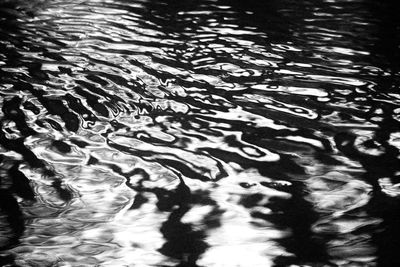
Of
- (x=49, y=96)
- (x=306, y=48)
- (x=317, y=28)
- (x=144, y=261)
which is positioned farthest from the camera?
(x=317, y=28)

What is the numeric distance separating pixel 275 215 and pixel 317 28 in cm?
273

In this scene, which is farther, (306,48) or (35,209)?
(306,48)

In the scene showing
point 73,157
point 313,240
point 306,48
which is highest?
point 306,48

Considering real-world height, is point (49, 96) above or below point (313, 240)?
above

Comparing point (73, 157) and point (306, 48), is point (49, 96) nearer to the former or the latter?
point (73, 157)

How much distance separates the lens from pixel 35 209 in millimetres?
1327

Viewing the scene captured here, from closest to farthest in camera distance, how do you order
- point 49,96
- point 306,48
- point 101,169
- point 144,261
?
point 144,261
point 101,169
point 49,96
point 306,48

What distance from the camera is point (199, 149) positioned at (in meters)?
1.69

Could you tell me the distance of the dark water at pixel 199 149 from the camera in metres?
1.20

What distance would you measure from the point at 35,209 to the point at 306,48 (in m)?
2.41

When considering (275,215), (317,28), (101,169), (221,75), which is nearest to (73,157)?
(101,169)

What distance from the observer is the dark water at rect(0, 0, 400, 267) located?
3.93 feet

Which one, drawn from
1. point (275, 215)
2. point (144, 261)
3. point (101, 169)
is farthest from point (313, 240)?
point (101, 169)

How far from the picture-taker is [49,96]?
2156mm
